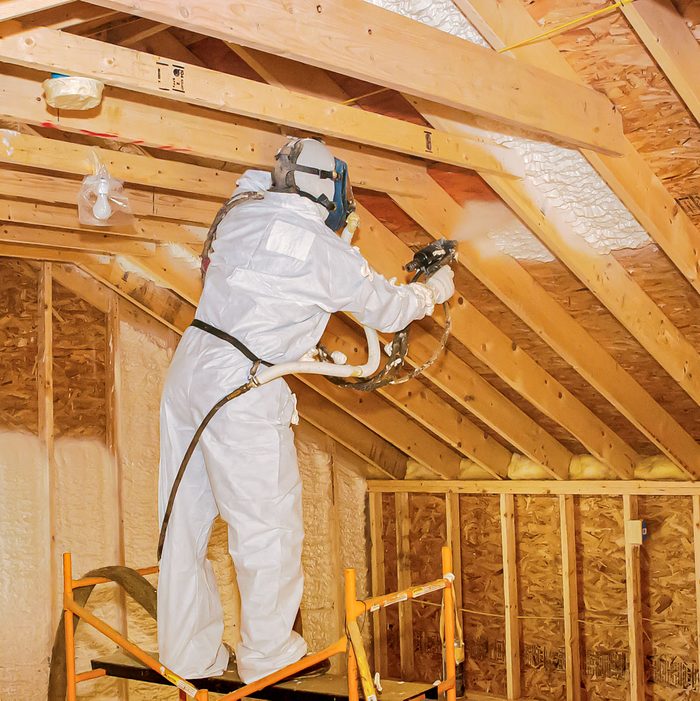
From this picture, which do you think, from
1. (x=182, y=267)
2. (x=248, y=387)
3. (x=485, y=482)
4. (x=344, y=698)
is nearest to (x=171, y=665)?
(x=344, y=698)

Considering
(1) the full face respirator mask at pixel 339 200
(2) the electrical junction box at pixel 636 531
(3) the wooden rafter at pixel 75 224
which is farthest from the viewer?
(2) the electrical junction box at pixel 636 531

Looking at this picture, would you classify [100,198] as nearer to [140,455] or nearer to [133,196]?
[133,196]

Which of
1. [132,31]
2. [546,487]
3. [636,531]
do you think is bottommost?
[636,531]

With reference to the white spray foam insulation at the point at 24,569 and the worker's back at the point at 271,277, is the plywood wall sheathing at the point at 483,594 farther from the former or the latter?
the worker's back at the point at 271,277

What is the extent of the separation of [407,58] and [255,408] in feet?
3.31

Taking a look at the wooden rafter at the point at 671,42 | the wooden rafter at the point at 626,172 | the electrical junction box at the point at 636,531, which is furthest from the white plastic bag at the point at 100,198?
the electrical junction box at the point at 636,531

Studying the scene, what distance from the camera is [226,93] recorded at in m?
2.51

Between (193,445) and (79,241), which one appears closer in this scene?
(193,445)

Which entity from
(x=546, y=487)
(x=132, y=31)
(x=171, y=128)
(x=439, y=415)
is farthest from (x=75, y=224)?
(x=546, y=487)

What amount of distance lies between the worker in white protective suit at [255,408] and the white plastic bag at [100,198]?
22.5 inches

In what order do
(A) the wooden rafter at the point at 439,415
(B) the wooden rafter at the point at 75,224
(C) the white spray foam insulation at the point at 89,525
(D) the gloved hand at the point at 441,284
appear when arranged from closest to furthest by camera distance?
(D) the gloved hand at the point at 441,284 → (B) the wooden rafter at the point at 75,224 → (A) the wooden rafter at the point at 439,415 → (C) the white spray foam insulation at the point at 89,525

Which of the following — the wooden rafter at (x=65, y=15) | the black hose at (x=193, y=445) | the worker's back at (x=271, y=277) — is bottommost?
the black hose at (x=193, y=445)

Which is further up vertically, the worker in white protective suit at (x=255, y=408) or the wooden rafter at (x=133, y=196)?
the wooden rafter at (x=133, y=196)

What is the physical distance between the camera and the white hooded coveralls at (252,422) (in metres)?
2.60
